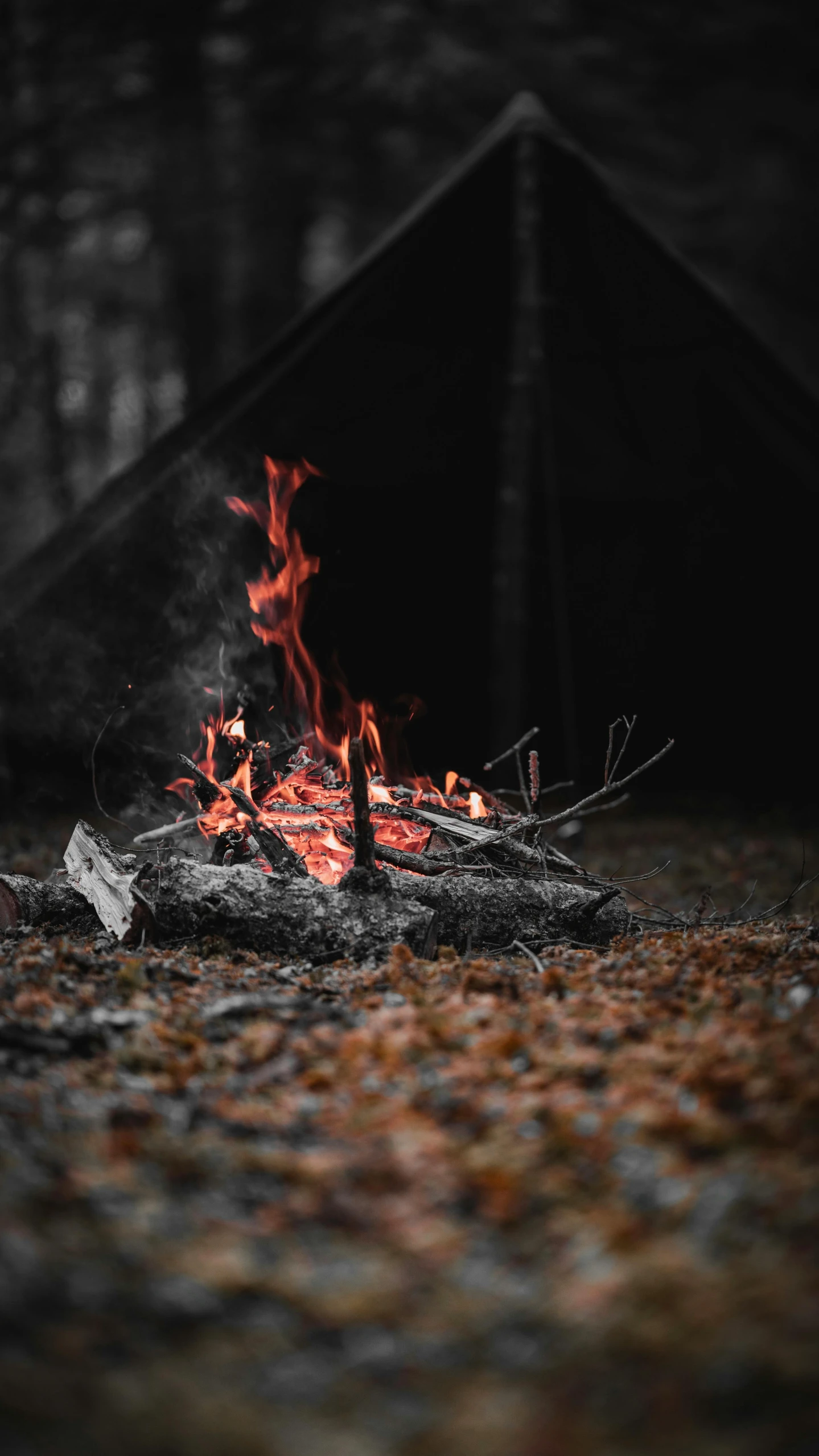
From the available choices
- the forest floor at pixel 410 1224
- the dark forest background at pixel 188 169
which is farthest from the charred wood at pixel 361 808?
the dark forest background at pixel 188 169

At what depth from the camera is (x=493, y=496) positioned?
664 centimetres

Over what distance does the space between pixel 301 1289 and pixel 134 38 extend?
1631 centimetres

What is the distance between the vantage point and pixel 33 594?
18.8ft

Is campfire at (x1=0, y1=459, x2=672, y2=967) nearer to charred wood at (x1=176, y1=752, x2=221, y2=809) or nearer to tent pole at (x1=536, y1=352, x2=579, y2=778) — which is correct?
charred wood at (x1=176, y1=752, x2=221, y2=809)

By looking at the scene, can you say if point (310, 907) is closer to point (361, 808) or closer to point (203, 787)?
point (361, 808)

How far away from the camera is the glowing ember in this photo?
3756 mm

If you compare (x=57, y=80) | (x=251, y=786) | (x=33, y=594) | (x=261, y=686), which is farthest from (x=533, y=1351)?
(x=57, y=80)

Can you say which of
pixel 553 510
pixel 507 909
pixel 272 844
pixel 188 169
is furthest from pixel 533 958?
pixel 188 169

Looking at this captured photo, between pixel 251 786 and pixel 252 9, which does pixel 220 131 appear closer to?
pixel 252 9

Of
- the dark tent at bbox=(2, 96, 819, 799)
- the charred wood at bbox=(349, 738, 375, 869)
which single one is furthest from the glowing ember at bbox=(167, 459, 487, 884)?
the dark tent at bbox=(2, 96, 819, 799)

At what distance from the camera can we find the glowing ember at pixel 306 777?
3.76m

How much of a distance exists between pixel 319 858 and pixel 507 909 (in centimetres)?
86

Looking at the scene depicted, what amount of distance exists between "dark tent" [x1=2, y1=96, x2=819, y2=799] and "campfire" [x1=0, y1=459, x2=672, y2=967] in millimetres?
973

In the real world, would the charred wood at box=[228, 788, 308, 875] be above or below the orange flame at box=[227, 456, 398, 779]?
below
